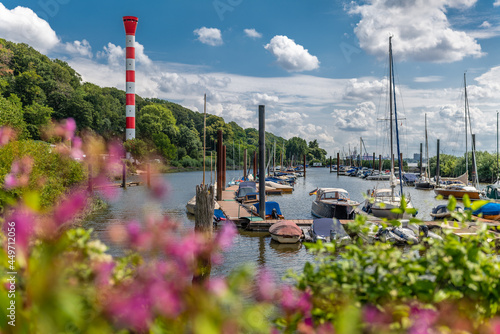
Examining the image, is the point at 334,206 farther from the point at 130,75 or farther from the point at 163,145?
the point at 163,145

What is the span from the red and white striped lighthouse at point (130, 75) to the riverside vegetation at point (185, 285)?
7640cm

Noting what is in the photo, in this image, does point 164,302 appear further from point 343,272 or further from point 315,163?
point 315,163

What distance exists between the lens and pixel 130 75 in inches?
2992

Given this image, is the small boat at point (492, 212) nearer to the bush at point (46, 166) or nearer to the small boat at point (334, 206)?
the small boat at point (334, 206)

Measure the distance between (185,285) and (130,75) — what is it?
262 feet

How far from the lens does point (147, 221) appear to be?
257cm

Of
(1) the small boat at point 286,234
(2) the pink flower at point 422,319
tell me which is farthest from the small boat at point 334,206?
(2) the pink flower at point 422,319

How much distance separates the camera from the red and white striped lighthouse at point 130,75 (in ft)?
248

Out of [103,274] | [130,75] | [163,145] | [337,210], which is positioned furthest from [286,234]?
[163,145]

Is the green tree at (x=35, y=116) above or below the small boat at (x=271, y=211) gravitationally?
above

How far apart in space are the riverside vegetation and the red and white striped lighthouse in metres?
76.4

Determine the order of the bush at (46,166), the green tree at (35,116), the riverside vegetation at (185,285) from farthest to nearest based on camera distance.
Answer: the green tree at (35,116) < the bush at (46,166) < the riverside vegetation at (185,285)

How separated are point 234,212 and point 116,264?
2456 centimetres

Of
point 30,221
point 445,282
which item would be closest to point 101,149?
point 30,221
